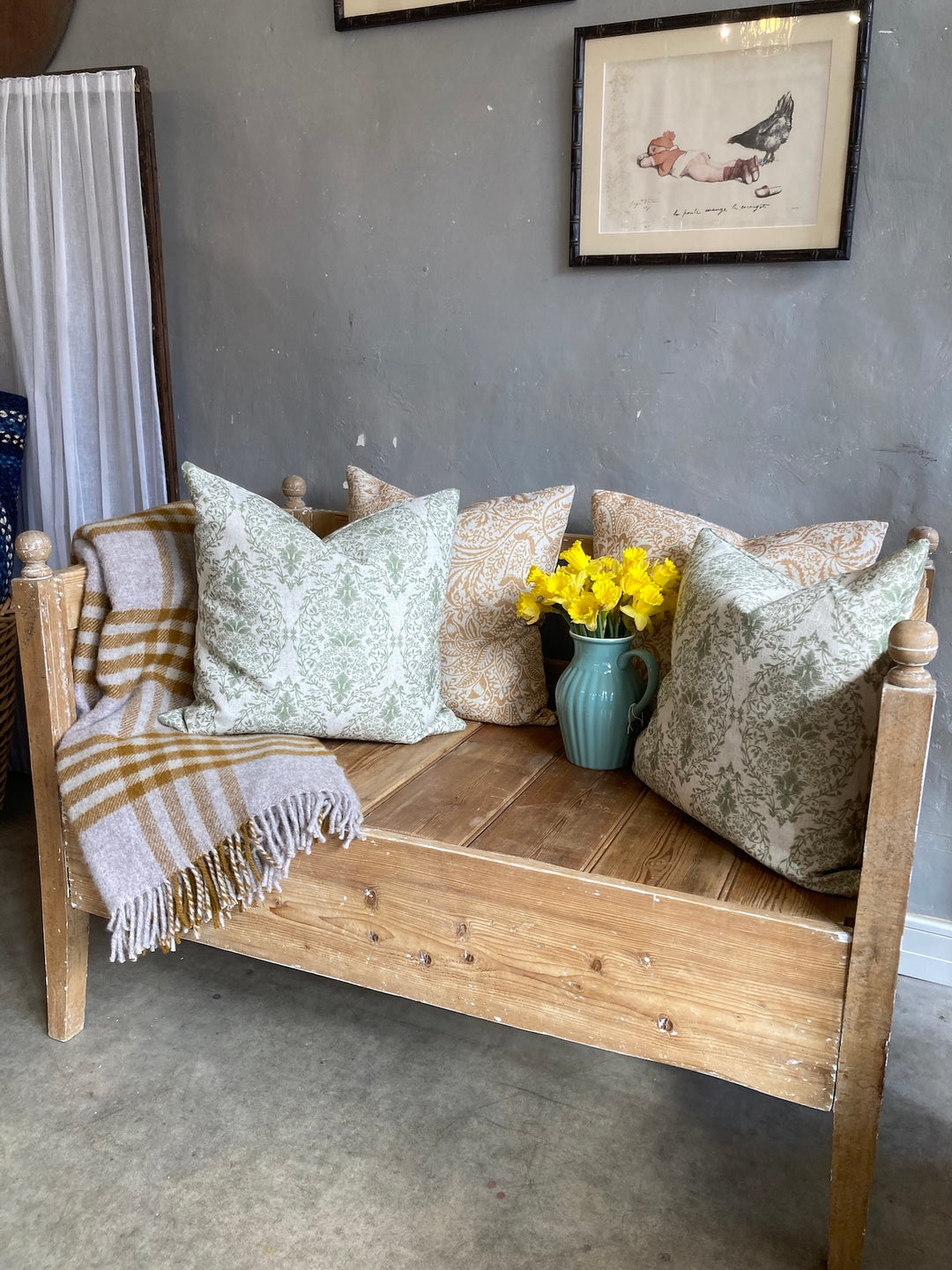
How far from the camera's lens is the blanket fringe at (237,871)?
1408mm

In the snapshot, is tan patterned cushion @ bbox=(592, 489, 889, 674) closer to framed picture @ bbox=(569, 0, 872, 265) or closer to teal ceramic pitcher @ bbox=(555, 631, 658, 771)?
teal ceramic pitcher @ bbox=(555, 631, 658, 771)

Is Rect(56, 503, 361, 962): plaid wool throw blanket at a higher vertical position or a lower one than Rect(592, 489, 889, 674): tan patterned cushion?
lower

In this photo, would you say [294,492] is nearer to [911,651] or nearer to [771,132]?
[771,132]

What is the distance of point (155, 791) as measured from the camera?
146 centimetres

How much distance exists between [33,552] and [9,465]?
93cm

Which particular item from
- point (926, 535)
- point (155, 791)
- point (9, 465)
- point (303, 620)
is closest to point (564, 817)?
point (303, 620)

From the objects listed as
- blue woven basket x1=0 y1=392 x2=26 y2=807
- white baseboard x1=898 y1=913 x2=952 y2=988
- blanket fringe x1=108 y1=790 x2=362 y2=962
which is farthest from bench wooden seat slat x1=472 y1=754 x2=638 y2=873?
blue woven basket x1=0 y1=392 x2=26 y2=807

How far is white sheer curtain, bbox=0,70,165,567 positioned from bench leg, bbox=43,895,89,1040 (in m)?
0.99

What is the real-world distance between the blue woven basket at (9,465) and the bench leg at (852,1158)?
2.03m

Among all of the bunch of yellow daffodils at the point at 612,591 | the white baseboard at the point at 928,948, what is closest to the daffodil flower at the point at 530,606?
the bunch of yellow daffodils at the point at 612,591

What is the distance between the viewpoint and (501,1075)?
1.60m

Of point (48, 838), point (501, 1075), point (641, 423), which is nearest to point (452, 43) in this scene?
point (641, 423)

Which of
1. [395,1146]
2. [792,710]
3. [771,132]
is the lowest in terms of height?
[395,1146]

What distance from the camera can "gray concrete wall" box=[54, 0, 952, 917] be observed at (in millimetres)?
1662
